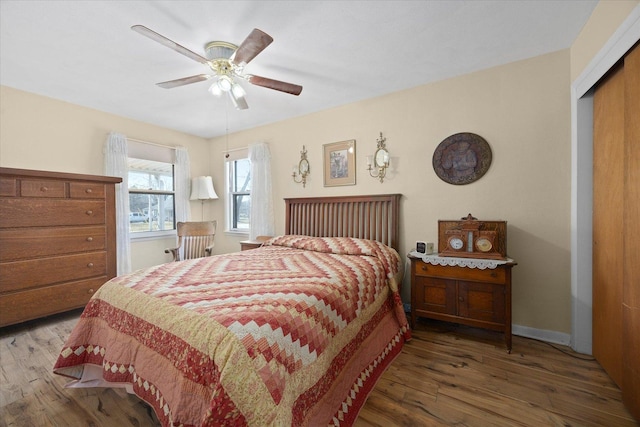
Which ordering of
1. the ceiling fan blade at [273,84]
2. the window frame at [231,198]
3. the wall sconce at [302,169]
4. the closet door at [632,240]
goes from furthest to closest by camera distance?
the window frame at [231,198] → the wall sconce at [302,169] → the ceiling fan blade at [273,84] → the closet door at [632,240]

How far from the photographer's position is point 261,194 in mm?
3871

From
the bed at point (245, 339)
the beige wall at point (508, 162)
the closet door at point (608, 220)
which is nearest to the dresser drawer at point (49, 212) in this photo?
the bed at point (245, 339)

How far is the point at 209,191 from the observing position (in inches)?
168

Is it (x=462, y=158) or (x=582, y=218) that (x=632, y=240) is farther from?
(x=462, y=158)

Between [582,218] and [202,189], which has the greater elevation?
[202,189]

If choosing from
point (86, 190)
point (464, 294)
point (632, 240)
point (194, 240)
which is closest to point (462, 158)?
point (464, 294)

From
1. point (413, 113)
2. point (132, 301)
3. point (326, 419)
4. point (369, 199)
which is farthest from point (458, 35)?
point (132, 301)

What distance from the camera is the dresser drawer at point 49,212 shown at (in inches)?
89.7

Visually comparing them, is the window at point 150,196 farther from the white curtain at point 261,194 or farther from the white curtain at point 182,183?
the white curtain at point 261,194

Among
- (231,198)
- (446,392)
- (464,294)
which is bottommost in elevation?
(446,392)

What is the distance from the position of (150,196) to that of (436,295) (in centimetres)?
416

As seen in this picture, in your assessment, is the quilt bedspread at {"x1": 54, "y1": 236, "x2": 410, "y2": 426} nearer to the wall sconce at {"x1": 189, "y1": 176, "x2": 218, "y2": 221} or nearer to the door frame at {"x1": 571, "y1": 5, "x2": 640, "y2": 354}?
the door frame at {"x1": 571, "y1": 5, "x2": 640, "y2": 354}

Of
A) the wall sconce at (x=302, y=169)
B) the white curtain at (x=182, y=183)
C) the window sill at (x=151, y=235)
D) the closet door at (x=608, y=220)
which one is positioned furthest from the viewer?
the white curtain at (x=182, y=183)

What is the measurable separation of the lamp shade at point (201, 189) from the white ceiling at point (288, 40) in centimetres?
149
